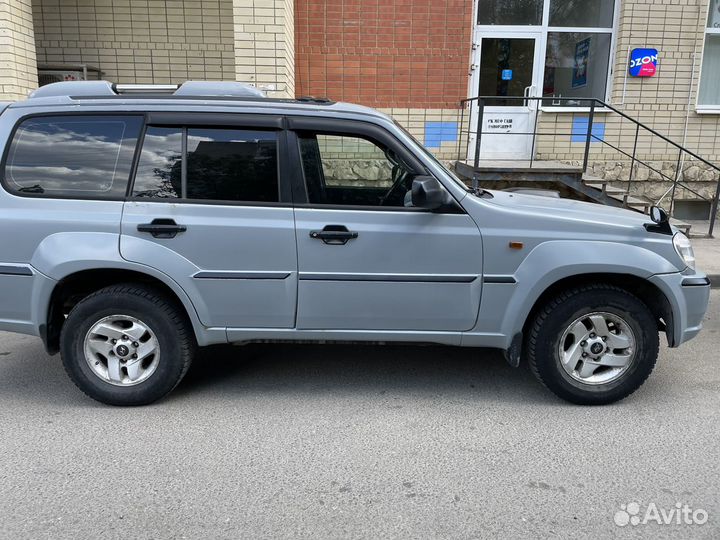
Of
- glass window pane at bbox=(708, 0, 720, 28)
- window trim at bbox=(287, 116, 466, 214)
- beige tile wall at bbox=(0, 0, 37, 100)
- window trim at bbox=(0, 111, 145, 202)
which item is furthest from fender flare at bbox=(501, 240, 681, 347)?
glass window pane at bbox=(708, 0, 720, 28)

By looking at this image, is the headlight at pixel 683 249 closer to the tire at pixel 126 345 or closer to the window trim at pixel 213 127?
the window trim at pixel 213 127

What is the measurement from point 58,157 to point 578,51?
32.1 ft

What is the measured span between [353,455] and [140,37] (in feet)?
28.9

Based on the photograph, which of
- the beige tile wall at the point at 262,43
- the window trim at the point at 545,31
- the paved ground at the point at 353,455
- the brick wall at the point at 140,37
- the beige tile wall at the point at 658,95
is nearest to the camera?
the paved ground at the point at 353,455

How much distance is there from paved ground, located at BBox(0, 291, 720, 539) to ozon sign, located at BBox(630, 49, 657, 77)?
7312 mm

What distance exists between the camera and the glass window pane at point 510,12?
10484 millimetres

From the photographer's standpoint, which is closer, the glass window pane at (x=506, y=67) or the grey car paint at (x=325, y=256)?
the grey car paint at (x=325, y=256)

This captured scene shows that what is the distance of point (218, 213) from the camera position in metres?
3.72

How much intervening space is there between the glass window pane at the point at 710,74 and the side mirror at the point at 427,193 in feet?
31.3

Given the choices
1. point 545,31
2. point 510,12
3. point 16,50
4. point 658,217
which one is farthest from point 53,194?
point 545,31

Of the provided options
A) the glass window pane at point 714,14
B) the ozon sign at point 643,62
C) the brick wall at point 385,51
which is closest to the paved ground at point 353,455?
the brick wall at point 385,51

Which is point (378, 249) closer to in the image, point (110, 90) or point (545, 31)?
point (110, 90)

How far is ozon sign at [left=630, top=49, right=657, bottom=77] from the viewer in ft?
33.6

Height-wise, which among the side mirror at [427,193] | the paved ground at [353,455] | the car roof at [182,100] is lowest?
the paved ground at [353,455]
